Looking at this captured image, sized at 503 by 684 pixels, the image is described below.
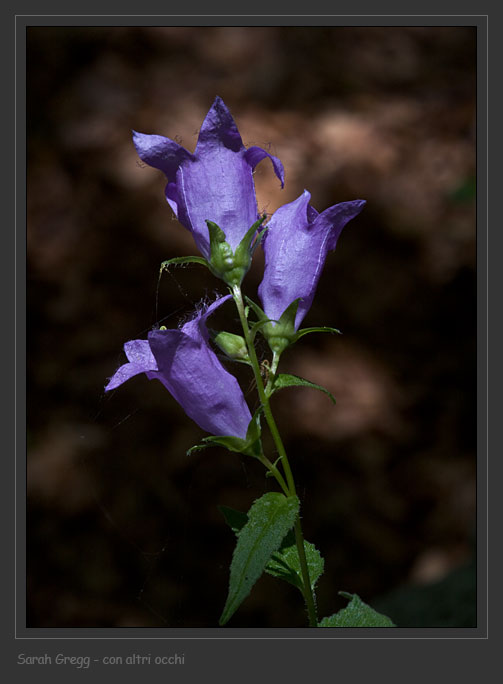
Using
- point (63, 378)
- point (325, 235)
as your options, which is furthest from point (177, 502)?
point (325, 235)

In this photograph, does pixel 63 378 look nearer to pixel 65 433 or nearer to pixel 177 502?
pixel 65 433

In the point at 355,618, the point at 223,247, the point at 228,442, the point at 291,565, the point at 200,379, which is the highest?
the point at 223,247

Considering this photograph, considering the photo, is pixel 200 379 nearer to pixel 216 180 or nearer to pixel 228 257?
pixel 228 257

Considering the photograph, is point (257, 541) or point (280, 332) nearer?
point (257, 541)

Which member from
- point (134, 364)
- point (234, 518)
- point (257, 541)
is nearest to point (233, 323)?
point (234, 518)

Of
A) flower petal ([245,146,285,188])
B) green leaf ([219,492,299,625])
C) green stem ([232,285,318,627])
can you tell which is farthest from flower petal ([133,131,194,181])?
green leaf ([219,492,299,625])

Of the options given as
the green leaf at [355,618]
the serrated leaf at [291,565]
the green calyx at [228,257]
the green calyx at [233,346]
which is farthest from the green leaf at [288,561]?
the green calyx at [228,257]

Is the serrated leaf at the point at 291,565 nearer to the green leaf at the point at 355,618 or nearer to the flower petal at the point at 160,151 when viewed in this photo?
the green leaf at the point at 355,618

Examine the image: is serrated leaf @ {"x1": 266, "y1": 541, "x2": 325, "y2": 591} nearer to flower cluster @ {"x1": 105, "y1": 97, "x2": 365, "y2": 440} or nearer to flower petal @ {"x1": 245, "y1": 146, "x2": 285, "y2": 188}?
flower cluster @ {"x1": 105, "y1": 97, "x2": 365, "y2": 440}
